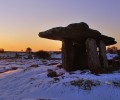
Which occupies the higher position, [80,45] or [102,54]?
[80,45]

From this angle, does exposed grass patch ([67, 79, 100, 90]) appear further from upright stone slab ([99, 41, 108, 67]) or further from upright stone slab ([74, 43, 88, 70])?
upright stone slab ([99, 41, 108, 67])

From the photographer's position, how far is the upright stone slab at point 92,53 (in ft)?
61.1

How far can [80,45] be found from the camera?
2066 centimetres

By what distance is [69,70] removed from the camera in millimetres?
18719

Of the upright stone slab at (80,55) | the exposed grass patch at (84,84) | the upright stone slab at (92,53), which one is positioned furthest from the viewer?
the upright stone slab at (80,55)

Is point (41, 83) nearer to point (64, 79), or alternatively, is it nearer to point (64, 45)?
point (64, 79)

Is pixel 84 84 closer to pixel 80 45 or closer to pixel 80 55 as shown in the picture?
pixel 80 55

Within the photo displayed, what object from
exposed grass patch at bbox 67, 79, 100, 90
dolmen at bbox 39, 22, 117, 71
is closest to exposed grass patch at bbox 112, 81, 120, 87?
exposed grass patch at bbox 67, 79, 100, 90

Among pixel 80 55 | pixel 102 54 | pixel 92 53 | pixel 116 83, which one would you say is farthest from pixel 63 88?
pixel 102 54

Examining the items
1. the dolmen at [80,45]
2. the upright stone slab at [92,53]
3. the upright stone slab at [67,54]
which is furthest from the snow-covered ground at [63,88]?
the upright stone slab at [67,54]

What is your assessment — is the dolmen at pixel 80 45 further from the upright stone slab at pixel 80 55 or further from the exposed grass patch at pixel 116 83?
the exposed grass patch at pixel 116 83

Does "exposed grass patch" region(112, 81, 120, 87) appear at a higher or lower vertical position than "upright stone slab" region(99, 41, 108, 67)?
lower

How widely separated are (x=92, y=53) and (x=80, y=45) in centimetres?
192

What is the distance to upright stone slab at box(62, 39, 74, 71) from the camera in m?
19.3
